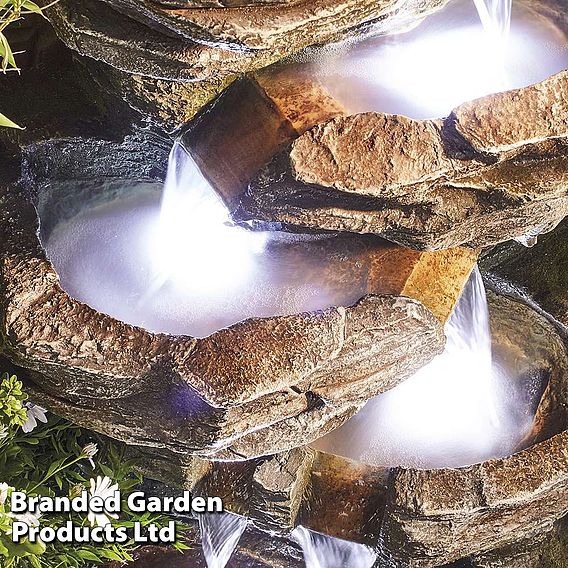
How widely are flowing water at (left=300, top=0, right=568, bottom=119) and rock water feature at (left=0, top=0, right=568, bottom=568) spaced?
0.01m

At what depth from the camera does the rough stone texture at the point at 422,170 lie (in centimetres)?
187

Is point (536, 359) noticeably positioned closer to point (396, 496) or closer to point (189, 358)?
point (396, 496)

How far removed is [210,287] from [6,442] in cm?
83

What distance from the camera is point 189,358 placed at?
193cm

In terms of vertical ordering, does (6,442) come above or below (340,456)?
above

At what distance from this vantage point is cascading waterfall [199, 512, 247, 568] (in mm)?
2955

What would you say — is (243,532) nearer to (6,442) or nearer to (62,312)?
(6,442)

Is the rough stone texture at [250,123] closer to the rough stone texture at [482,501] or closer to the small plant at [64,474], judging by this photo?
the small plant at [64,474]

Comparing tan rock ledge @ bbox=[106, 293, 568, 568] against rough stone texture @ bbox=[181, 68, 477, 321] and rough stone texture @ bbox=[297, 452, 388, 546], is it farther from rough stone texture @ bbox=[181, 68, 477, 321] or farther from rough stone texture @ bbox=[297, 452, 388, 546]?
rough stone texture @ bbox=[181, 68, 477, 321]

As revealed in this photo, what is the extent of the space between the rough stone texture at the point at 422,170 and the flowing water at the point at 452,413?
817 millimetres

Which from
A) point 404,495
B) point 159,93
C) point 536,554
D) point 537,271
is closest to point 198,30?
point 159,93

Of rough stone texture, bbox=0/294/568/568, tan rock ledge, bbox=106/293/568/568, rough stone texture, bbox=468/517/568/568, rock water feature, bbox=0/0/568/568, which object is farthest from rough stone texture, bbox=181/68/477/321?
rough stone texture, bbox=468/517/568/568

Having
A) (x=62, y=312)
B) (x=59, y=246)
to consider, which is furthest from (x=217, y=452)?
(x=59, y=246)

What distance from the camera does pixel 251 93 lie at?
6.57 ft
